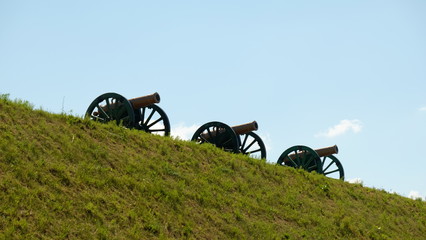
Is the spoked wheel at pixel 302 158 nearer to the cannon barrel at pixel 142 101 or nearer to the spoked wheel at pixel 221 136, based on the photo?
the spoked wheel at pixel 221 136

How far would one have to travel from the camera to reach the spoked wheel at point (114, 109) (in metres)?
20.1

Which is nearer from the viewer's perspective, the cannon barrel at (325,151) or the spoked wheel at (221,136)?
the spoked wheel at (221,136)

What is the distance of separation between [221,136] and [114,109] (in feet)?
13.4

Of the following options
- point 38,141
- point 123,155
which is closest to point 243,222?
point 123,155

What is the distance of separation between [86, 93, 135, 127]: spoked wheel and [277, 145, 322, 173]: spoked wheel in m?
6.67

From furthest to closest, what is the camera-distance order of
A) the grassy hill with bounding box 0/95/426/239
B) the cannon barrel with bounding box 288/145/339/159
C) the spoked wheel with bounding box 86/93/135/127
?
1. the cannon barrel with bounding box 288/145/339/159
2. the spoked wheel with bounding box 86/93/135/127
3. the grassy hill with bounding box 0/95/426/239

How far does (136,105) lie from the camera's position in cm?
2059

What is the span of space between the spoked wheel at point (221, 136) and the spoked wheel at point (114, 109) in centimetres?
302

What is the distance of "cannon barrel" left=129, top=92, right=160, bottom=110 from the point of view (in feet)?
67.1

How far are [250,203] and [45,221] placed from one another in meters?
5.82

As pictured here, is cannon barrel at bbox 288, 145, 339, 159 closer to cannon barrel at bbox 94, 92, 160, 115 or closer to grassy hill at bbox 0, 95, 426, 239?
grassy hill at bbox 0, 95, 426, 239

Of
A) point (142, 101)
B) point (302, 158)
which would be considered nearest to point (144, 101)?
point (142, 101)

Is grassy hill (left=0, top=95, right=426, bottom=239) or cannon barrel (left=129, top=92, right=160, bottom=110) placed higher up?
cannon barrel (left=129, top=92, right=160, bottom=110)

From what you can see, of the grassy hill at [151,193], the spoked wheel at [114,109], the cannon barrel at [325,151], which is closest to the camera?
the grassy hill at [151,193]
